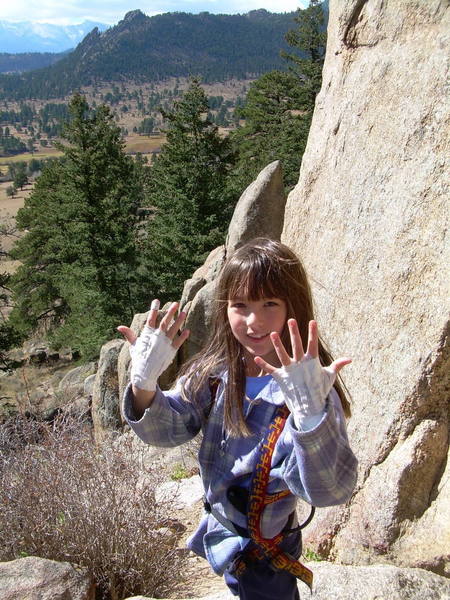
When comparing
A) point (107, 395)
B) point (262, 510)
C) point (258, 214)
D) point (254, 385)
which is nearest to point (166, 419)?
point (254, 385)

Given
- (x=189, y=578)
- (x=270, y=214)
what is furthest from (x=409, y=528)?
(x=270, y=214)

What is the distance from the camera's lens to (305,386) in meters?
1.76

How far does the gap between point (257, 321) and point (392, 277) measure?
225 centimetres

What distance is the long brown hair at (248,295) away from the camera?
7.21 ft

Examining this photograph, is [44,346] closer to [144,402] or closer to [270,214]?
[270,214]

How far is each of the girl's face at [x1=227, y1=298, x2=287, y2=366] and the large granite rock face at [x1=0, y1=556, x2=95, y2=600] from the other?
2.14 meters

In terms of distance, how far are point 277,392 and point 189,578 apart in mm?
2701

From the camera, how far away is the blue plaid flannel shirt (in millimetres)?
1815

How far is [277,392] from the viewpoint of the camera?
215 cm

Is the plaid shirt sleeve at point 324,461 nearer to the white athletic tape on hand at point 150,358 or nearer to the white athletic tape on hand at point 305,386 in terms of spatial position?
the white athletic tape on hand at point 305,386

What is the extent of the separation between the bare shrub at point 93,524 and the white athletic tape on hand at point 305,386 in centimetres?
253

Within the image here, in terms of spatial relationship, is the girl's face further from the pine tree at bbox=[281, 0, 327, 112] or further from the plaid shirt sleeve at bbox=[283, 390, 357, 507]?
the pine tree at bbox=[281, 0, 327, 112]

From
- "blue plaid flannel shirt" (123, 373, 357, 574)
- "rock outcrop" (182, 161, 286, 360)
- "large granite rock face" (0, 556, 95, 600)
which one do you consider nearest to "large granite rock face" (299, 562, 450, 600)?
"blue plaid flannel shirt" (123, 373, 357, 574)

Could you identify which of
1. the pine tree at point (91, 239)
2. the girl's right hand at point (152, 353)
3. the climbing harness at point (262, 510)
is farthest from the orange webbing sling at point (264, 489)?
the pine tree at point (91, 239)
